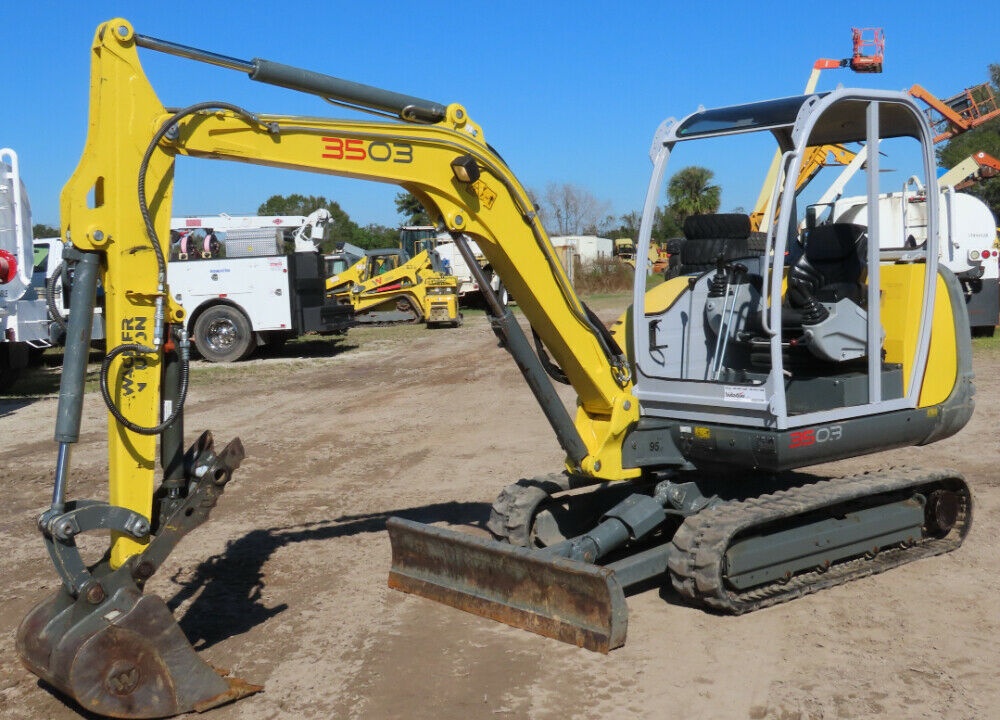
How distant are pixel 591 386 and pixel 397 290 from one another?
21708mm

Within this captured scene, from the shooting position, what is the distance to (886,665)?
16.2 ft

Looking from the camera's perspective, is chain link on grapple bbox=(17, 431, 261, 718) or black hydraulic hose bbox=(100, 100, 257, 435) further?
black hydraulic hose bbox=(100, 100, 257, 435)

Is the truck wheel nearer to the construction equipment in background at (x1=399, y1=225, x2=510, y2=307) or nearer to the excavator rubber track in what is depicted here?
the construction equipment in background at (x1=399, y1=225, x2=510, y2=307)

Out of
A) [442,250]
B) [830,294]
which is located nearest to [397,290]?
→ [442,250]

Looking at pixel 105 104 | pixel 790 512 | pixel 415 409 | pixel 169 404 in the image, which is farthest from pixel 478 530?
pixel 415 409

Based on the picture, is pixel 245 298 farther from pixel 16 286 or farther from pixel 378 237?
pixel 378 237

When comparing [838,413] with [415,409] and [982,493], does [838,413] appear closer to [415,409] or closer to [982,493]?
[982,493]

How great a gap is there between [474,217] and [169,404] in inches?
71.6

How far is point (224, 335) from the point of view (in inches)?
773

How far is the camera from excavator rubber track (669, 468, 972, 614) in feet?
18.1

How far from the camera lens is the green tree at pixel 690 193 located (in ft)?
20.5

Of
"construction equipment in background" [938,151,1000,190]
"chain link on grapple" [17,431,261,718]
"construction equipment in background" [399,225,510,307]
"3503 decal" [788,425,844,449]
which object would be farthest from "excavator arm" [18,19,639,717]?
"construction equipment in background" [399,225,510,307]

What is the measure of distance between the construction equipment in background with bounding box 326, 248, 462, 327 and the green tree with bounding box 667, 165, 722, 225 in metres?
20.7

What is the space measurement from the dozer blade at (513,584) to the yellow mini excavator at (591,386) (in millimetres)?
14
